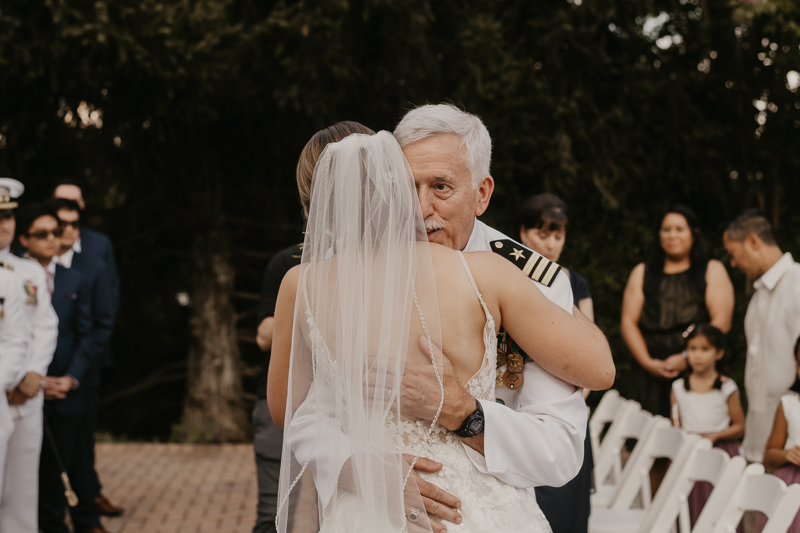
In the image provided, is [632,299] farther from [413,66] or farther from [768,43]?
[768,43]

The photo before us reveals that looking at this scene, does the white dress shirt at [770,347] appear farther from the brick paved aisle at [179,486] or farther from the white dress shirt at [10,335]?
the white dress shirt at [10,335]

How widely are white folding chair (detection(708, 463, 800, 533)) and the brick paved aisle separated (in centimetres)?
388

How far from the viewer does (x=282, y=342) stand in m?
2.20

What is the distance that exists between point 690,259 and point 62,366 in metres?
4.57

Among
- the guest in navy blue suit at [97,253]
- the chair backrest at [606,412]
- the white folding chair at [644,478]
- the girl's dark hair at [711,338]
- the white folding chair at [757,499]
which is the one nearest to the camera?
the white folding chair at [757,499]

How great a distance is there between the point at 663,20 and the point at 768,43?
115cm

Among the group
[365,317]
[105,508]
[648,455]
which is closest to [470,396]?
[365,317]

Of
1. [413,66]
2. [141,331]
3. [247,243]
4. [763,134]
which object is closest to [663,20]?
[763,134]

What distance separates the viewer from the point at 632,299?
6074 millimetres

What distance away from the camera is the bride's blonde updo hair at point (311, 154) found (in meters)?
2.35

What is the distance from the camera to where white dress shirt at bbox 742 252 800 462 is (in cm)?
494

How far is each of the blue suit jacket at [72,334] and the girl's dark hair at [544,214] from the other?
11.0 ft

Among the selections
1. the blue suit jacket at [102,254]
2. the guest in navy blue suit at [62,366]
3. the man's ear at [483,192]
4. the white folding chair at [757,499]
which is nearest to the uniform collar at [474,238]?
the man's ear at [483,192]

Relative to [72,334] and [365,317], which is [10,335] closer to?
[72,334]
